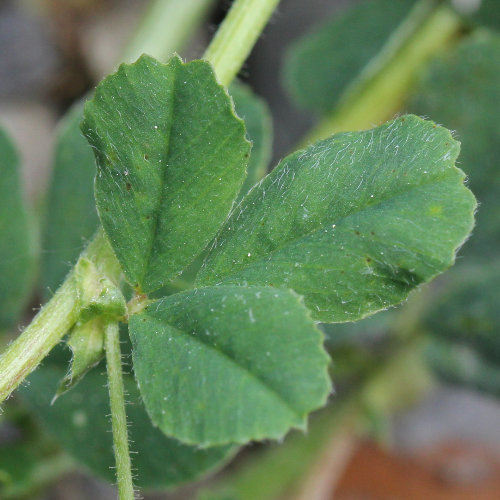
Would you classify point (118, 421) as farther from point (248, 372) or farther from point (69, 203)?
point (69, 203)

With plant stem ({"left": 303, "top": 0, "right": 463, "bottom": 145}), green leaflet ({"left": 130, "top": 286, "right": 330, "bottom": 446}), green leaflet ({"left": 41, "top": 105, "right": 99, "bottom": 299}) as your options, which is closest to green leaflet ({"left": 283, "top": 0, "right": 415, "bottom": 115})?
plant stem ({"left": 303, "top": 0, "right": 463, "bottom": 145})

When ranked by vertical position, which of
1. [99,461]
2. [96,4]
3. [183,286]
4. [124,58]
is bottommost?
[99,461]

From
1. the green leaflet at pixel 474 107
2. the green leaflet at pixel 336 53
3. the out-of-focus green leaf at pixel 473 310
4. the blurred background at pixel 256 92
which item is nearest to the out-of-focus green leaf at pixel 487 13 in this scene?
the green leaflet at pixel 474 107

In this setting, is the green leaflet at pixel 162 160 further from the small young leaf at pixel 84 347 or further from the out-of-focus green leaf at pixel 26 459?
the out-of-focus green leaf at pixel 26 459

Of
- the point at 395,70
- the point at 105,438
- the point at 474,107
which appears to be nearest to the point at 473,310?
the point at 474,107

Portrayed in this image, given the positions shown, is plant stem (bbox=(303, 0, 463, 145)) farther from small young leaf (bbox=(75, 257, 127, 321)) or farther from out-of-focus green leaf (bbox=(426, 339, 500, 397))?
small young leaf (bbox=(75, 257, 127, 321))

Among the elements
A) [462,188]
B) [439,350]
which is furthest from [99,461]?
[439,350]

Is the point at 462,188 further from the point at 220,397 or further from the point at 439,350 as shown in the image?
the point at 439,350
